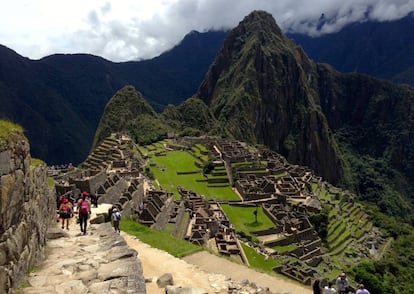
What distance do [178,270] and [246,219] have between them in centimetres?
2995

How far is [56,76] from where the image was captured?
15850 cm

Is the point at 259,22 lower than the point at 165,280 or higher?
higher

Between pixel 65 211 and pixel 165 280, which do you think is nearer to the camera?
pixel 165 280

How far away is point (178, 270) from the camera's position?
11500mm

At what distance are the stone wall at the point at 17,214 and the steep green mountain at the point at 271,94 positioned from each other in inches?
5362

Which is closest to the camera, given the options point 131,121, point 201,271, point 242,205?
point 201,271

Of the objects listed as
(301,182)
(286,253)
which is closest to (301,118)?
(301,182)

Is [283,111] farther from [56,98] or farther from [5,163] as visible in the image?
[5,163]

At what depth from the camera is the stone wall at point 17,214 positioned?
689 centimetres

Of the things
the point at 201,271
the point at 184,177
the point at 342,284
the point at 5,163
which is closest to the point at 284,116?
the point at 184,177

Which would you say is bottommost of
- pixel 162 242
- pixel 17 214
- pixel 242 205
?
pixel 162 242

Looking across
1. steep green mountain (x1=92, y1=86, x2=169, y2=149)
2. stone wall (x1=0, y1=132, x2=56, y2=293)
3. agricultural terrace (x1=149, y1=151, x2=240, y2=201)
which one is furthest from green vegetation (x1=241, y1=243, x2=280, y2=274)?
steep green mountain (x1=92, y1=86, x2=169, y2=149)

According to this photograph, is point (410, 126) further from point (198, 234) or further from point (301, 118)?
point (198, 234)

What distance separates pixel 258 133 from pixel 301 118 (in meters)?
24.0
